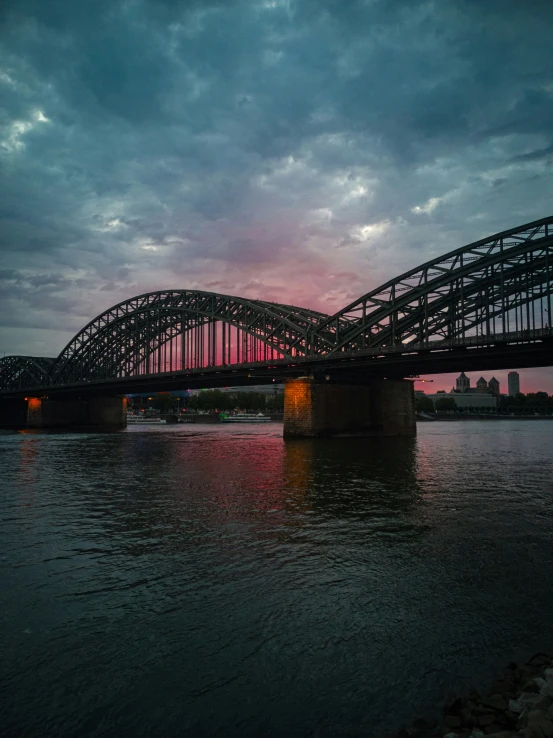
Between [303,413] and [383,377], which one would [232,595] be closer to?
[303,413]

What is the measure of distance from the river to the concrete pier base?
10771 centimetres

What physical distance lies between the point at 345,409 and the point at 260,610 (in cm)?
5617

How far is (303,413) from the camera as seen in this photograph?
62250 millimetres

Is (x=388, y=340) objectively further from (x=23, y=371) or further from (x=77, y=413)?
(x=23, y=371)

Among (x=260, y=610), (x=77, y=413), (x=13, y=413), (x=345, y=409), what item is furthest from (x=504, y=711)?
(x=13, y=413)

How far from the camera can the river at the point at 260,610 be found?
596cm

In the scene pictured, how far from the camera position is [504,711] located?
525 cm

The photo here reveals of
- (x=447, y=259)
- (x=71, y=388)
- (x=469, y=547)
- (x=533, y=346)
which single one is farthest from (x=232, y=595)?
(x=71, y=388)

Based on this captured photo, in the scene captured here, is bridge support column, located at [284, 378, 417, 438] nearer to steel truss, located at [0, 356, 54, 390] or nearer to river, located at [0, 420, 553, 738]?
river, located at [0, 420, 553, 738]

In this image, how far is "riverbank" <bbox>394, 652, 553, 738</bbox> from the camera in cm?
453

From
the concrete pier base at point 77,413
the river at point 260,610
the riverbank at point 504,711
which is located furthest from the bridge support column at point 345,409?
the concrete pier base at point 77,413

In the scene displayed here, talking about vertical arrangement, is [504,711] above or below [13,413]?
below

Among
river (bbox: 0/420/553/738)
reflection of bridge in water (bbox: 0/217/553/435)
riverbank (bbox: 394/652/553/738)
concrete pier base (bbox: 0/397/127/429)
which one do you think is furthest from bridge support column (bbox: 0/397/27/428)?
riverbank (bbox: 394/652/553/738)

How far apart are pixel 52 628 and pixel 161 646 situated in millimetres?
1986
